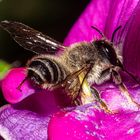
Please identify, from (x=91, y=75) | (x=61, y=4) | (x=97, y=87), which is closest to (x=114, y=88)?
(x=97, y=87)

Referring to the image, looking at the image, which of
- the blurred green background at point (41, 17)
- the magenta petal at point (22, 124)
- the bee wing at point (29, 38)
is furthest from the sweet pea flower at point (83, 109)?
the blurred green background at point (41, 17)

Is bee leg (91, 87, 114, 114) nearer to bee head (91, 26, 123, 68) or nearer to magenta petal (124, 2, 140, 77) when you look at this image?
bee head (91, 26, 123, 68)

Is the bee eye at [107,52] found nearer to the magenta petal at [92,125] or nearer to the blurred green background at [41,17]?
the magenta petal at [92,125]

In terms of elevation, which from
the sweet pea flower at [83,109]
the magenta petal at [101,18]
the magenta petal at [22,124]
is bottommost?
the magenta petal at [22,124]

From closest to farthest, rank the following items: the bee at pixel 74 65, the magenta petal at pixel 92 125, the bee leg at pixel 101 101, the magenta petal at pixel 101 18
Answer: the magenta petal at pixel 92 125 < the bee at pixel 74 65 < the bee leg at pixel 101 101 < the magenta petal at pixel 101 18

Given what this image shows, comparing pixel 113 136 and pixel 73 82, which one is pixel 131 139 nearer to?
pixel 113 136

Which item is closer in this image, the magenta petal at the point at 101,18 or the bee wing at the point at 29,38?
the bee wing at the point at 29,38

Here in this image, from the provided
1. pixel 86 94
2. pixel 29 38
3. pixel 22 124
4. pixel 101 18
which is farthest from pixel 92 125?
pixel 101 18
